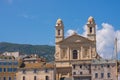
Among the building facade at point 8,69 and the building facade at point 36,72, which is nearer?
the building facade at point 36,72

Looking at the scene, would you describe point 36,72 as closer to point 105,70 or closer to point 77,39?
point 77,39

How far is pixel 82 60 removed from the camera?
120m

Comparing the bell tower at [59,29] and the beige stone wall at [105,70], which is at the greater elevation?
the bell tower at [59,29]

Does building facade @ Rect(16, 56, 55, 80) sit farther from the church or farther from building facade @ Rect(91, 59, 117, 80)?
building facade @ Rect(91, 59, 117, 80)

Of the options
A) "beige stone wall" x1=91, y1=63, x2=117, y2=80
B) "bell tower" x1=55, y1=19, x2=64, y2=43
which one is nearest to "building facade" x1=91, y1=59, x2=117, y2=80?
"beige stone wall" x1=91, y1=63, x2=117, y2=80

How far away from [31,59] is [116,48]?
114 feet

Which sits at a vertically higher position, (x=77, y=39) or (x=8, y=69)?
(x=77, y=39)

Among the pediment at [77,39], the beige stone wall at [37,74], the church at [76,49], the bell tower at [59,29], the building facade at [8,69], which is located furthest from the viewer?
the bell tower at [59,29]

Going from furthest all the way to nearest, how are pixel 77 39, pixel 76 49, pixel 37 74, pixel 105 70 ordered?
pixel 76 49 → pixel 77 39 → pixel 37 74 → pixel 105 70

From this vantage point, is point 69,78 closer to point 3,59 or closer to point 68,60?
point 68,60

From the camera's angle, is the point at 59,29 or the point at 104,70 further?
the point at 59,29

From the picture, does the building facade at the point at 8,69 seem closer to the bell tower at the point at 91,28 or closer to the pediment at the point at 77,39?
the pediment at the point at 77,39

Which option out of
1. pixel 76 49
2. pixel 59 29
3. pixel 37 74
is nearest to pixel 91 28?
pixel 76 49

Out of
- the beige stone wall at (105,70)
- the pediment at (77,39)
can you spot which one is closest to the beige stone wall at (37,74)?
the beige stone wall at (105,70)
